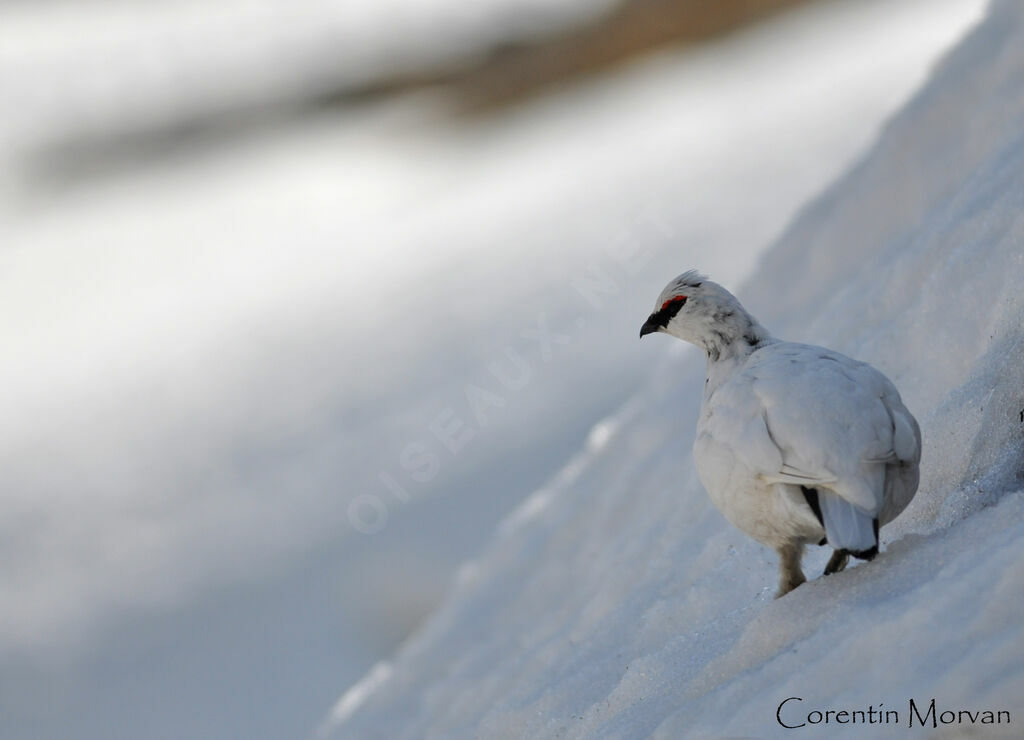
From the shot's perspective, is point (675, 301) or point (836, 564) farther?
point (675, 301)

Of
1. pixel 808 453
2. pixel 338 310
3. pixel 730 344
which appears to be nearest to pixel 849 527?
pixel 808 453

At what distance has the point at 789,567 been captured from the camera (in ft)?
7.12

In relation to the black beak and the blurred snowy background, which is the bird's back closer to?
the black beak

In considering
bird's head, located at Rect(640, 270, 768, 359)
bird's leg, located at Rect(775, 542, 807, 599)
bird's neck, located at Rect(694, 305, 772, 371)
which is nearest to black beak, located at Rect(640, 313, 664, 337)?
bird's head, located at Rect(640, 270, 768, 359)

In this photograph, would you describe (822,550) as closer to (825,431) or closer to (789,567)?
(789,567)

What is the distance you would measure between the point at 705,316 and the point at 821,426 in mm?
567

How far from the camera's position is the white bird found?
191cm

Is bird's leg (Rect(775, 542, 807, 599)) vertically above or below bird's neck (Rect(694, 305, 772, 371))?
below

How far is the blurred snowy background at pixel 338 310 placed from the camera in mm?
6098

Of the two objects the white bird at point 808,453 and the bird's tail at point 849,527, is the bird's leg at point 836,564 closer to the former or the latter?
the white bird at point 808,453

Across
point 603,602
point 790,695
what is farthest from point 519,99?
point 790,695

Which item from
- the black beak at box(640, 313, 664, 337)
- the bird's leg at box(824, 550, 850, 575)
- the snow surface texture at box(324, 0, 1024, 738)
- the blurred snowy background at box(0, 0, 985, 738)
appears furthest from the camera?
the blurred snowy background at box(0, 0, 985, 738)

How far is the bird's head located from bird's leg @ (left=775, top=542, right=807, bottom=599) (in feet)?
1.56

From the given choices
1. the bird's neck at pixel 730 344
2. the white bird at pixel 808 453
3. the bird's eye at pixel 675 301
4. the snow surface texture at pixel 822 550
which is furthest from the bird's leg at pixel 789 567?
the bird's eye at pixel 675 301
